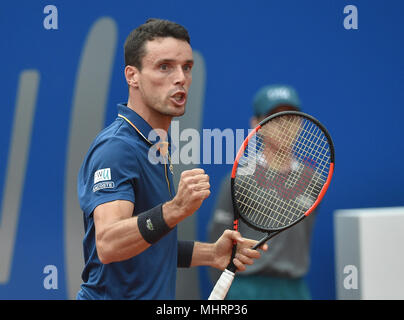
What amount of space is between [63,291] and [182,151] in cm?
88

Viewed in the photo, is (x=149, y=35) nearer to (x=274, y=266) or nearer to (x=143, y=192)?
(x=143, y=192)

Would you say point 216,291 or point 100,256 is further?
point 216,291

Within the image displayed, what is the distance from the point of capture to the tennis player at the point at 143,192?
4.87ft

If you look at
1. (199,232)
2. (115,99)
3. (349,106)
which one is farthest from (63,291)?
(349,106)

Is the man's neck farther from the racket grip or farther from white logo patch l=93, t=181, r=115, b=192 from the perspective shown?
the racket grip

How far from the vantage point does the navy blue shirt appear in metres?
1.55

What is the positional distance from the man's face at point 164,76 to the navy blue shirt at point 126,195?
8cm

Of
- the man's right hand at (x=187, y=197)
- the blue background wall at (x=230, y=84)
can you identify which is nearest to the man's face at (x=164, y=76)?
the man's right hand at (x=187, y=197)

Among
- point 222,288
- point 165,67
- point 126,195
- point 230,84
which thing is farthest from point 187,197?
point 230,84

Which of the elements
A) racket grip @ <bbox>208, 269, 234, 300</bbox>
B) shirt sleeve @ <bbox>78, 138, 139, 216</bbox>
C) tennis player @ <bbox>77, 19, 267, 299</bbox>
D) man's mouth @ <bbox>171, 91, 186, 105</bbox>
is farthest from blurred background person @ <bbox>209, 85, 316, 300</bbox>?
shirt sleeve @ <bbox>78, 138, 139, 216</bbox>

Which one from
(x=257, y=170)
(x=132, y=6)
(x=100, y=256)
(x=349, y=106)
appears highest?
(x=132, y=6)

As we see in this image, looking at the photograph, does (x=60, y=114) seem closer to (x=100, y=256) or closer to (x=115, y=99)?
(x=115, y=99)

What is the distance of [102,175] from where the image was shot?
1.54m
